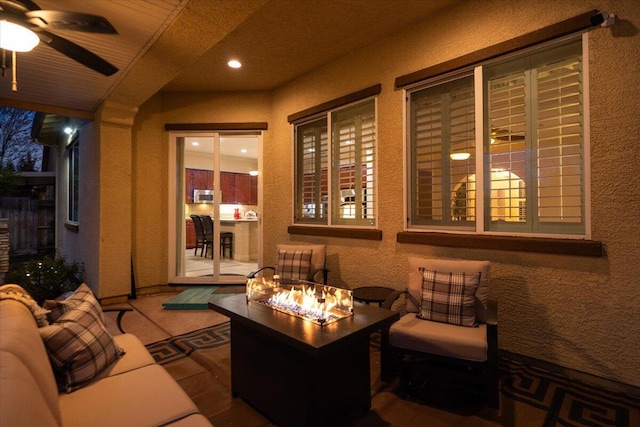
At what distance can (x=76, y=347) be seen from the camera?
61.5 inches

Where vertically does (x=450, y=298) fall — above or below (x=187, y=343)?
above

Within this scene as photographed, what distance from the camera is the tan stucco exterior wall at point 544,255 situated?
2.17 meters

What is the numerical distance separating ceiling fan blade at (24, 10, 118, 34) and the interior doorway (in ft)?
9.94

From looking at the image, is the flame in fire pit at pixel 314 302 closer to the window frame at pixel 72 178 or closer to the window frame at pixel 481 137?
the window frame at pixel 481 137

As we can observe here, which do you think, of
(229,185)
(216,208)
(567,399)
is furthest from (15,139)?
(567,399)

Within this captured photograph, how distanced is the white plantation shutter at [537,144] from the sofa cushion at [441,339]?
100cm

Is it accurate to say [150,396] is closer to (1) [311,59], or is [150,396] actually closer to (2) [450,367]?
(2) [450,367]

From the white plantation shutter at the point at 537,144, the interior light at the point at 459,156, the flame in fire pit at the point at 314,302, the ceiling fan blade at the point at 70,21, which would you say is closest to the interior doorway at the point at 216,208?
the flame in fire pit at the point at 314,302

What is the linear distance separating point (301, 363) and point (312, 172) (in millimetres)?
3038

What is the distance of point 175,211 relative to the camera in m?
4.98

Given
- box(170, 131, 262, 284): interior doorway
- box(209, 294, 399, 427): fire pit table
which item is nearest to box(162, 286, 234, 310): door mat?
box(170, 131, 262, 284): interior doorway

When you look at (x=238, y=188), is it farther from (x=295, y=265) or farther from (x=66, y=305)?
(x=66, y=305)

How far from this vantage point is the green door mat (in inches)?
160

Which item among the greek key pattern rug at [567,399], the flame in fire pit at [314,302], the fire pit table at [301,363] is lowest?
the greek key pattern rug at [567,399]
